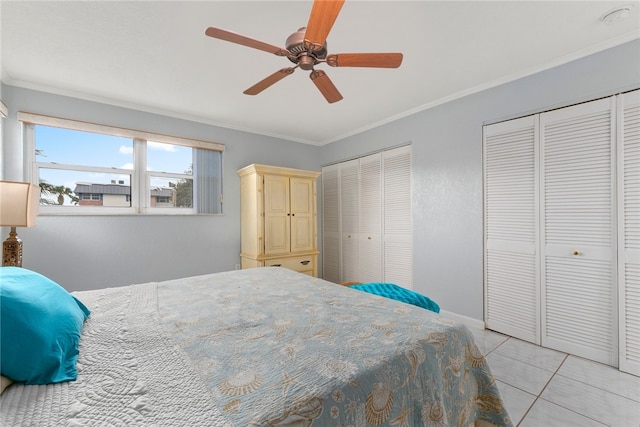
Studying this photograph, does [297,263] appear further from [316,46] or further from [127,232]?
[316,46]

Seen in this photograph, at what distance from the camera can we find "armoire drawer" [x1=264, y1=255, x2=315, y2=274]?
3711mm

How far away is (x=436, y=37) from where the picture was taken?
203cm

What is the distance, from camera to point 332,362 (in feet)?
3.10

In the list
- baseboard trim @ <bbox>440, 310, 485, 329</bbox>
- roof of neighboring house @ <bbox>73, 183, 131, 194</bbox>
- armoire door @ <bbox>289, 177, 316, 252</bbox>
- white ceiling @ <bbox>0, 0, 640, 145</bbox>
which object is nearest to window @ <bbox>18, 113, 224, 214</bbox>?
roof of neighboring house @ <bbox>73, 183, 131, 194</bbox>

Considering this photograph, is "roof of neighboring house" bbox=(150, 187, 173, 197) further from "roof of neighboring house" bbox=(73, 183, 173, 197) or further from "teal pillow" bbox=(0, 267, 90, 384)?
"teal pillow" bbox=(0, 267, 90, 384)

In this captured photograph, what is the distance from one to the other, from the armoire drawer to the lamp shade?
7.47 ft

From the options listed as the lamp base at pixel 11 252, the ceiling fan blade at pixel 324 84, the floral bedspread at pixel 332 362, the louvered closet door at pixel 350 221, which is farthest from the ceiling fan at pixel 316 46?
the louvered closet door at pixel 350 221

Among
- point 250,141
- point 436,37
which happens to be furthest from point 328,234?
point 436,37

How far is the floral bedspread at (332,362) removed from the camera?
0.78 metres

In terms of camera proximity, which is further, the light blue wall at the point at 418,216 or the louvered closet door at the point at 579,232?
the light blue wall at the point at 418,216

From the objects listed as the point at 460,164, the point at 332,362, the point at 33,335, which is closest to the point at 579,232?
the point at 460,164

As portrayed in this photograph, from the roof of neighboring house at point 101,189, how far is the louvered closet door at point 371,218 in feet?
10.3

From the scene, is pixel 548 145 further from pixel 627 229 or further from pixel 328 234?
pixel 328 234

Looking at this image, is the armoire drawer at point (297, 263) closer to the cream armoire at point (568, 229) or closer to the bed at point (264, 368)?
the bed at point (264, 368)
